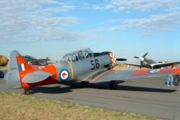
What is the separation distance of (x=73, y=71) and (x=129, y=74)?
282cm

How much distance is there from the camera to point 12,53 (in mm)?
15156

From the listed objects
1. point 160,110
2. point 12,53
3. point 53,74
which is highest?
point 12,53

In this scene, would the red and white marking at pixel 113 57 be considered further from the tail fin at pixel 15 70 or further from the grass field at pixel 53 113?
the grass field at pixel 53 113

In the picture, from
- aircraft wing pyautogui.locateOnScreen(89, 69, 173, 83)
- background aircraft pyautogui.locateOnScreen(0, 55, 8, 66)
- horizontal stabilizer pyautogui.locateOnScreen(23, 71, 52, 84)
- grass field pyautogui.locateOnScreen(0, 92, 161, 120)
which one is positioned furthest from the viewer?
background aircraft pyautogui.locateOnScreen(0, 55, 8, 66)

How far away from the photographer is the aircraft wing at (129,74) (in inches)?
625

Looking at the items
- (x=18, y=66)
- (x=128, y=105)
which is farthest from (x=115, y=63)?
(x=128, y=105)

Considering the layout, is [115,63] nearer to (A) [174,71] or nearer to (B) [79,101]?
(A) [174,71]

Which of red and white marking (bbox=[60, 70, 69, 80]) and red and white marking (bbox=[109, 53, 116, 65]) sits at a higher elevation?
red and white marking (bbox=[109, 53, 116, 65])

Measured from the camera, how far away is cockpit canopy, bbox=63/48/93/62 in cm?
1753

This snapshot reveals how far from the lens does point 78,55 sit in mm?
17875

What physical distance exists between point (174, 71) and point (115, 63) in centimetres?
505

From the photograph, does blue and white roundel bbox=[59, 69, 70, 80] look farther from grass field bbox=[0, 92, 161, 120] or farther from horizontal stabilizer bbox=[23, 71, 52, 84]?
grass field bbox=[0, 92, 161, 120]

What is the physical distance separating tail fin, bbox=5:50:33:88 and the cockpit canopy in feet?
9.10

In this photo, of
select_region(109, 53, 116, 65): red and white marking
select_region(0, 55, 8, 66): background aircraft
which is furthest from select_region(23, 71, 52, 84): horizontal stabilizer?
select_region(0, 55, 8, 66): background aircraft
